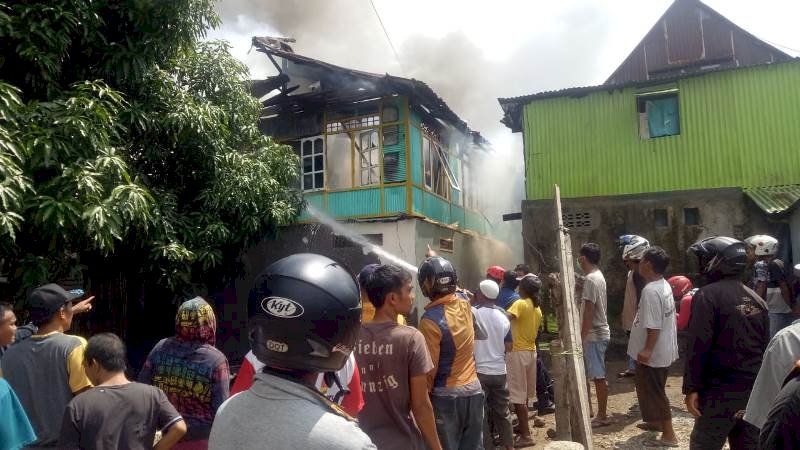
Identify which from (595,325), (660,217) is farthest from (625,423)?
(660,217)

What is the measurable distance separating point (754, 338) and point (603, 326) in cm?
270

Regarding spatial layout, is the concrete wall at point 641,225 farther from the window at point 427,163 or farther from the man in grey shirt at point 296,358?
the man in grey shirt at point 296,358

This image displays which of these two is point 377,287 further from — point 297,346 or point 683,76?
point 683,76

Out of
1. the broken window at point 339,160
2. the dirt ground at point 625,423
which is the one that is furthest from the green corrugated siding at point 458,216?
the dirt ground at point 625,423

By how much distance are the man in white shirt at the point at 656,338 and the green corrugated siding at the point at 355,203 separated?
8300 mm

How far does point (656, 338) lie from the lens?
506 centimetres

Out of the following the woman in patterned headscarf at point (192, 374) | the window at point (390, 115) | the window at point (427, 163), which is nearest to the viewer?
the woman in patterned headscarf at point (192, 374)

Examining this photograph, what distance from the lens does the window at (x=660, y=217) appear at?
38.8 feet

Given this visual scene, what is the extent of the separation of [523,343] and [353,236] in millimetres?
7298

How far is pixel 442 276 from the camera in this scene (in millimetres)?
3719

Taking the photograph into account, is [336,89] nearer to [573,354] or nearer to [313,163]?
[313,163]

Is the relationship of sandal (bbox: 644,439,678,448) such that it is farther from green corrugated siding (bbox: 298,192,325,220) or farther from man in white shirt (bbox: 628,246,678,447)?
green corrugated siding (bbox: 298,192,325,220)

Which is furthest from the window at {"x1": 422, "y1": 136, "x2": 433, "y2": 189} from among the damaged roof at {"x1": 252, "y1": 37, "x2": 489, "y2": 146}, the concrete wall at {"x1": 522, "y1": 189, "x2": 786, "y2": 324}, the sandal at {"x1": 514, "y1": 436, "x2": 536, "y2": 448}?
the sandal at {"x1": 514, "y1": 436, "x2": 536, "y2": 448}

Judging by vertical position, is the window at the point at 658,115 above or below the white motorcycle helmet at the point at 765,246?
above
